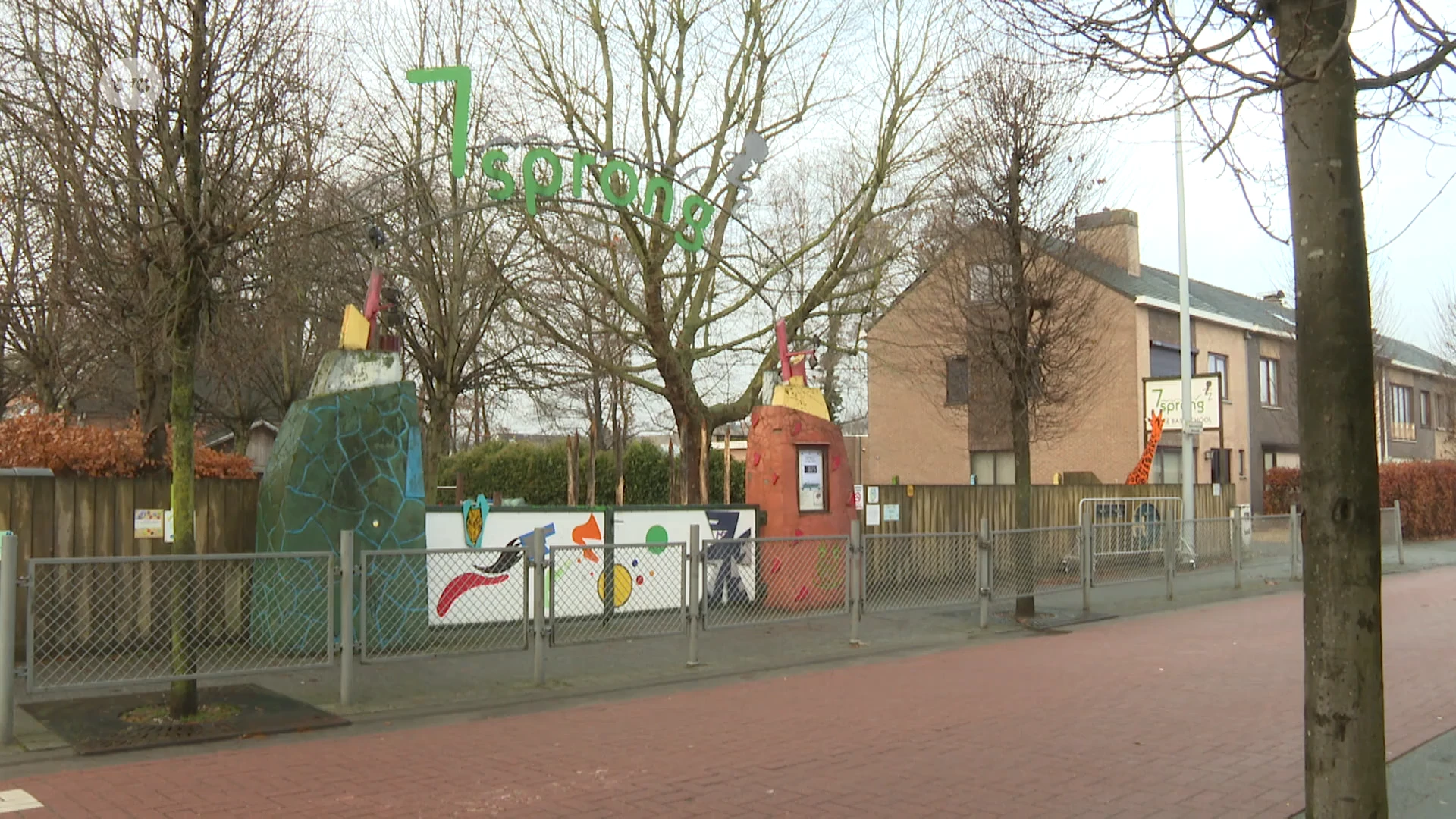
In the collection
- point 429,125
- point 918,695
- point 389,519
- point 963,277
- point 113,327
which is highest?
point 429,125

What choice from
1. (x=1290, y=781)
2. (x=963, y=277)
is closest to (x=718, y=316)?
(x=963, y=277)

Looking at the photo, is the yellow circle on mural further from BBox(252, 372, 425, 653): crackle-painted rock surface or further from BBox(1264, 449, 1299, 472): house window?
BBox(1264, 449, 1299, 472): house window

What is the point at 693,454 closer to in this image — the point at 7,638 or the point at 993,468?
the point at 7,638

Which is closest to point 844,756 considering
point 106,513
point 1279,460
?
point 106,513

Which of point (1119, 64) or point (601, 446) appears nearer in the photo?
point (1119, 64)

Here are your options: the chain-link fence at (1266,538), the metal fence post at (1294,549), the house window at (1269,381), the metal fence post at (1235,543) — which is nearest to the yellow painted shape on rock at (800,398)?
the metal fence post at (1235,543)

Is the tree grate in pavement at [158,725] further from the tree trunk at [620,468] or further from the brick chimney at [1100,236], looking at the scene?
the brick chimney at [1100,236]

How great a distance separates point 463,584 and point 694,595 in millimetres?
2177

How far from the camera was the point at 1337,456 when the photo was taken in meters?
4.16

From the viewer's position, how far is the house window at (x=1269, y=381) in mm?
35281

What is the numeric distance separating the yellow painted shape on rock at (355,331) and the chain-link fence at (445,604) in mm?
2372

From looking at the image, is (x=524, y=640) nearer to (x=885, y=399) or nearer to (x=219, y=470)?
(x=219, y=470)

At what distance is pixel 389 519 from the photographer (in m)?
11.4

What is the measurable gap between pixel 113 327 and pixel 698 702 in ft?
18.9
